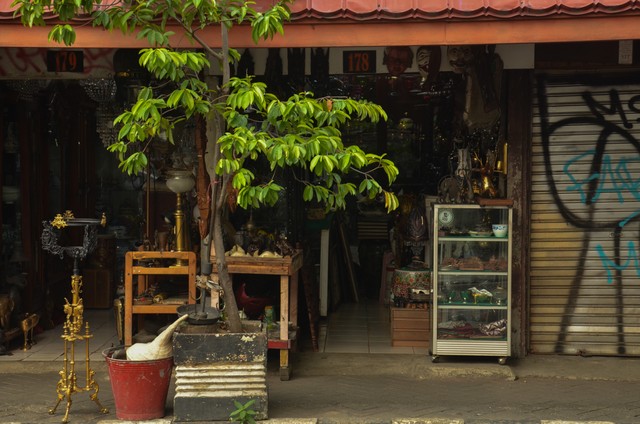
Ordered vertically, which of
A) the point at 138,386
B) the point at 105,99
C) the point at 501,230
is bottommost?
the point at 138,386

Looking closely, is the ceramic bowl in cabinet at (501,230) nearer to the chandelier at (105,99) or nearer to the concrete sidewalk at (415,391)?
the concrete sidewalk at (415,391)

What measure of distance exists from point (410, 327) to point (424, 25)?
11.6 feet


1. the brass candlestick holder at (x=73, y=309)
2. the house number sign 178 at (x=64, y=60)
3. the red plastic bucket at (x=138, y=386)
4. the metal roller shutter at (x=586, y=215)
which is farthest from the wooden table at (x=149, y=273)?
the metal roller shutter at (x=586, y=215)

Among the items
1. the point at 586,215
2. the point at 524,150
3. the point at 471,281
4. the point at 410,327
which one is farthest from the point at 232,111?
the point at 586,215

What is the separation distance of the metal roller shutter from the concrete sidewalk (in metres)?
0.33

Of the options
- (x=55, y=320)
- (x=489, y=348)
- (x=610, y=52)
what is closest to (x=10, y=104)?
(x=55, y=320)

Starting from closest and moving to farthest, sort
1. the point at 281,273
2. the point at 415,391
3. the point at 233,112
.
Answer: the point at 233,112 < the point at 415,391 < the point at 281,273

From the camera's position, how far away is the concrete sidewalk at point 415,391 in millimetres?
7141

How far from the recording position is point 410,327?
9.49 meters

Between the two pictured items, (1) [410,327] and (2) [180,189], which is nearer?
(2) [180,189]

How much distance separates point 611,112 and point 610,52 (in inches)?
24.1

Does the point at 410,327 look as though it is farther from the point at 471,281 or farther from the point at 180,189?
the point at 180,189

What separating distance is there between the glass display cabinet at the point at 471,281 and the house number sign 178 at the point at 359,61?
1.58 m

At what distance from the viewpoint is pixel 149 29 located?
21.9 feet
